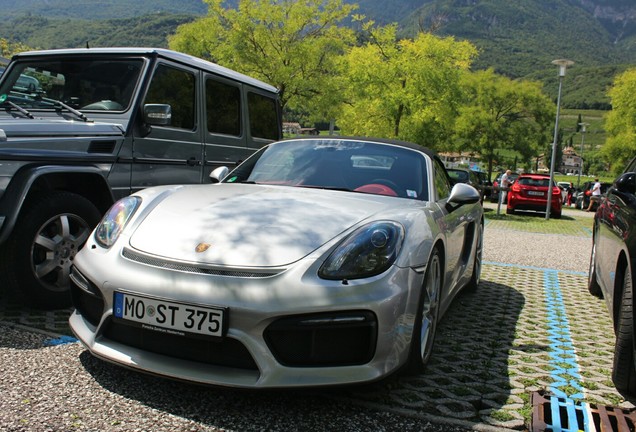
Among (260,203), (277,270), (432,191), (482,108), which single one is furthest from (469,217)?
(482,108)

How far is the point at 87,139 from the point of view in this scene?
13.4 ft

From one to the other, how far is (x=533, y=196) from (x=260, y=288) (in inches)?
816

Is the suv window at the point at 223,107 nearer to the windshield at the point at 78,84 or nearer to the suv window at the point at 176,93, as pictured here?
the suv window at the point at 176,93

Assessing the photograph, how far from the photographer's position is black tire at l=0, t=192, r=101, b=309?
3650mm

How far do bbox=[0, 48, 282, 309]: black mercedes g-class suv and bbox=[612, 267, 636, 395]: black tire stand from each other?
3.41 meters

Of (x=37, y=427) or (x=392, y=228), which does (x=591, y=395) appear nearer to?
(x=392, y=228)

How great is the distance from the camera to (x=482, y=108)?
38438mm

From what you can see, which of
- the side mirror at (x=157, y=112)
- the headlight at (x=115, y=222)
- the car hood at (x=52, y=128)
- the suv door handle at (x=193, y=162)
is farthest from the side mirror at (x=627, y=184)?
the car hood at (x=52, y=128)

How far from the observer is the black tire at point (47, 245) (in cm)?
365

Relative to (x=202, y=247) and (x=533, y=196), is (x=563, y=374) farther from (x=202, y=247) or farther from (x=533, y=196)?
(x=533, y=196)

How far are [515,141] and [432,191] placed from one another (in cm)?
3792

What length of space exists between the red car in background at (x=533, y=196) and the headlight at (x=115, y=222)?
19669 millimetres

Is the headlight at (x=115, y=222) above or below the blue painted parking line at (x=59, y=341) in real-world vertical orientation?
above

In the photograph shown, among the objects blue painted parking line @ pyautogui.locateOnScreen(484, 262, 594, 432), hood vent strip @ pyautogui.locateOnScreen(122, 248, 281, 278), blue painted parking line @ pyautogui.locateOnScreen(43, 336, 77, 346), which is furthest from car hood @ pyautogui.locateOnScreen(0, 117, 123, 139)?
blue painted parking line @ pyautogui.locateOnScreen(484, 262, 594, 432)
